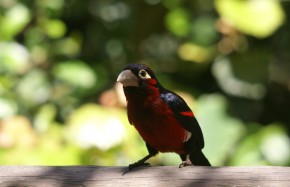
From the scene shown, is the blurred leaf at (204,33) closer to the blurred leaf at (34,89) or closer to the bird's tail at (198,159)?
the blurred leaf at (34,89)

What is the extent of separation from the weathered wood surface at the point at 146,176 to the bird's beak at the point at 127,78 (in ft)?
1.05

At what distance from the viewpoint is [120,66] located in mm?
4863

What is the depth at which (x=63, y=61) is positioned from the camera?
14.8ft

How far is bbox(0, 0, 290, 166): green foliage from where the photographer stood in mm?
3857

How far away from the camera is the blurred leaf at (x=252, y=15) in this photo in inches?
159

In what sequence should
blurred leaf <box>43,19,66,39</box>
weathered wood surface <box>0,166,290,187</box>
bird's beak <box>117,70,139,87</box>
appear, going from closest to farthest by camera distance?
weathered wood surface <box>0,166,290,187</box> → bird's beak <box>117,70,139,87</box> → blurred leaf <box>43,19,66,39</box>

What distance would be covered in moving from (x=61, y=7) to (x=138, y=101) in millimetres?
1997

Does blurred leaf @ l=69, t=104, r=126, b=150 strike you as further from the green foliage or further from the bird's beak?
the bird's beak

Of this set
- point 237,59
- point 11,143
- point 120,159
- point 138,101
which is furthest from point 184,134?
point 237,59

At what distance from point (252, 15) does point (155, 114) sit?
1.54m

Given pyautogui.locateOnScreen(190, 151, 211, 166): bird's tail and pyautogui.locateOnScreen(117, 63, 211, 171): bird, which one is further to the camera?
pyautogui.locateOnScreen(190, 151, 211, 166): bird's tail

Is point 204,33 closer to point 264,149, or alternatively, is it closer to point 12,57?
point 264,149

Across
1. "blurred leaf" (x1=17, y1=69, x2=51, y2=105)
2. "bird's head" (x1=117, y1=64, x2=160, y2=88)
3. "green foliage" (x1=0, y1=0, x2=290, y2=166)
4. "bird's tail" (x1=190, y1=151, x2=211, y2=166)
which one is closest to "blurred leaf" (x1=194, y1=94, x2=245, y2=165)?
"green foliage" (x1=0, y1=0, x2=290, y2=166)

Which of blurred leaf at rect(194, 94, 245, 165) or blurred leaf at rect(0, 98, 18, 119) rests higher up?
blurred leaf at rect(0, 98, 18, 119)
